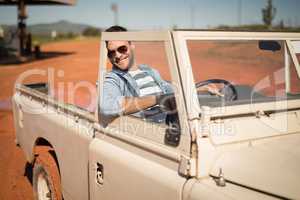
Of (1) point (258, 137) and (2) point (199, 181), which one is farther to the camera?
(1) point (258, 137)

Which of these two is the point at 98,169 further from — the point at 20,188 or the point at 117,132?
the point at 20,188

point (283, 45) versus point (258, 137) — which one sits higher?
point (283, 45)

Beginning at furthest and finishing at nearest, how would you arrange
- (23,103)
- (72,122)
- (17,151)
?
(17,151)
(23,103)
(72,122)

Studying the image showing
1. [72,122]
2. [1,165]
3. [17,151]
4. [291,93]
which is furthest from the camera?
[17,151]

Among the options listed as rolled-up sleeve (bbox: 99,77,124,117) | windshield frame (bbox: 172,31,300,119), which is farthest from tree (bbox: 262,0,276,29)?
rolled-up sleeve (bbox: 99,77,124,117)

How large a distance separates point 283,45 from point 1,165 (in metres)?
4.41

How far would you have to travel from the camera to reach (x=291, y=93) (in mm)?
2631

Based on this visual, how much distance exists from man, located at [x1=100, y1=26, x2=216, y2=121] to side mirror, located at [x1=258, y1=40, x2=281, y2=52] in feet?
1.65

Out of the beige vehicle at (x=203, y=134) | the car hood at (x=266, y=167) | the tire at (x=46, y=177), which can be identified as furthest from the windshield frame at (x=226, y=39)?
the tire at (x=46, y=177)

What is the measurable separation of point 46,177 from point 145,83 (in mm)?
1473

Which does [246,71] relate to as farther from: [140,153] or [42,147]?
[42,147]

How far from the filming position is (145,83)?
2.78m

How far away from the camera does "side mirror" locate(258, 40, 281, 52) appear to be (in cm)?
254

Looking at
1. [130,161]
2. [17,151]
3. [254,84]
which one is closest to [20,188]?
[17,151]
